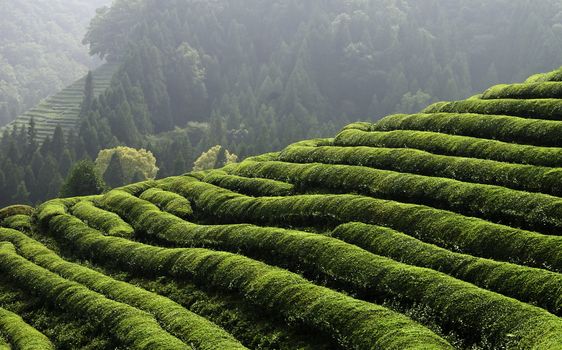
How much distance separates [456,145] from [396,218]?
12.9m

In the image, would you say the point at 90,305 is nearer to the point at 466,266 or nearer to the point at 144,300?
the point at 144,300

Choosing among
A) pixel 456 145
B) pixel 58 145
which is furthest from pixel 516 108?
pixel 58 145

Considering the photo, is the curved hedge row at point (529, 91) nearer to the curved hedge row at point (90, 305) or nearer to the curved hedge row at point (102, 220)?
the curved hedge row at point (102, 220)

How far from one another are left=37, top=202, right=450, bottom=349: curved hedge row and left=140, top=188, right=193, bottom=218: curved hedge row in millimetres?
6542

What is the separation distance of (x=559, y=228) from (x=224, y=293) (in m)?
19.7

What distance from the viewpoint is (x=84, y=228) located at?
53.8 m

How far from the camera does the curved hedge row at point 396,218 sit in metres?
33.8

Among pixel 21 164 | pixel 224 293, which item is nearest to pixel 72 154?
pixel 21 164

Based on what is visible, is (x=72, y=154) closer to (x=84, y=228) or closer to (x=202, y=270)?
(x=84, y=228)

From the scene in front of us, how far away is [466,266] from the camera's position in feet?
109

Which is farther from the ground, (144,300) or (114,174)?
(114,174)

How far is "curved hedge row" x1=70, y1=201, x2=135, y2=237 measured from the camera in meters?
52.2

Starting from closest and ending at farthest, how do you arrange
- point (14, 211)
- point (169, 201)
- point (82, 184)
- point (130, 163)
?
1. point (169, 201)
2. point (14, 211)
3. point (82, 184)
4. point (130, 163)

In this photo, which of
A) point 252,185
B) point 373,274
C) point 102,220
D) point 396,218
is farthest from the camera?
point 252,185
